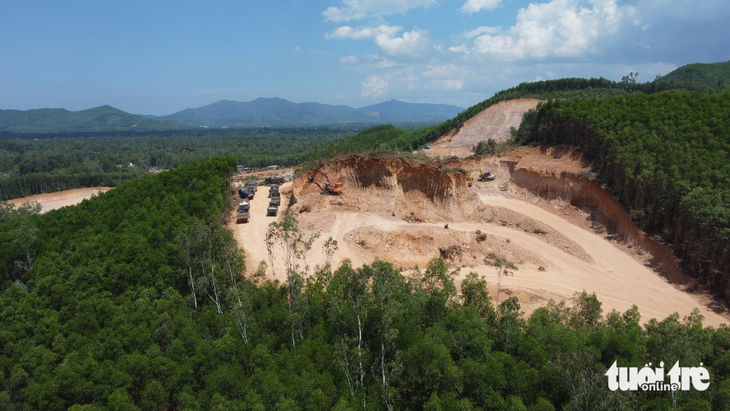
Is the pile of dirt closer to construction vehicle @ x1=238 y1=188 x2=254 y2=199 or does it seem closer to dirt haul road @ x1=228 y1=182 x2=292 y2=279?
dirt haul road @ x1=228 y1=182 x2=292 y2=279

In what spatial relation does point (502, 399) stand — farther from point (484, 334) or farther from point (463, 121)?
point (463, 121)

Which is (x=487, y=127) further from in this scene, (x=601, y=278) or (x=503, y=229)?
(x=601, y=278)

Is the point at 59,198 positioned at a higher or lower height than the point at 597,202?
higher

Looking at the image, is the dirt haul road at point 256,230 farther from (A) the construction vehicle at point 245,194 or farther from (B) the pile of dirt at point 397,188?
(B) the pile of dirt at point 397,188

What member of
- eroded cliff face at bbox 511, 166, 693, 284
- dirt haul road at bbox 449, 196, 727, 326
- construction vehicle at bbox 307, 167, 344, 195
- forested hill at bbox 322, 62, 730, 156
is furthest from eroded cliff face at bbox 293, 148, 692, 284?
forested hill at bbox 322, 62, 730, 156

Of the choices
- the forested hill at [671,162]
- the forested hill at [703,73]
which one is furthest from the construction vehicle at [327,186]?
the forested hill at [703,73]

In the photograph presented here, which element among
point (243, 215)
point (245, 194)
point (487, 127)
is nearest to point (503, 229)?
point (243, 215)

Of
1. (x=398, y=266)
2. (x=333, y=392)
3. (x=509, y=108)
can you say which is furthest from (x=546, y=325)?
(x=509, y=108)
